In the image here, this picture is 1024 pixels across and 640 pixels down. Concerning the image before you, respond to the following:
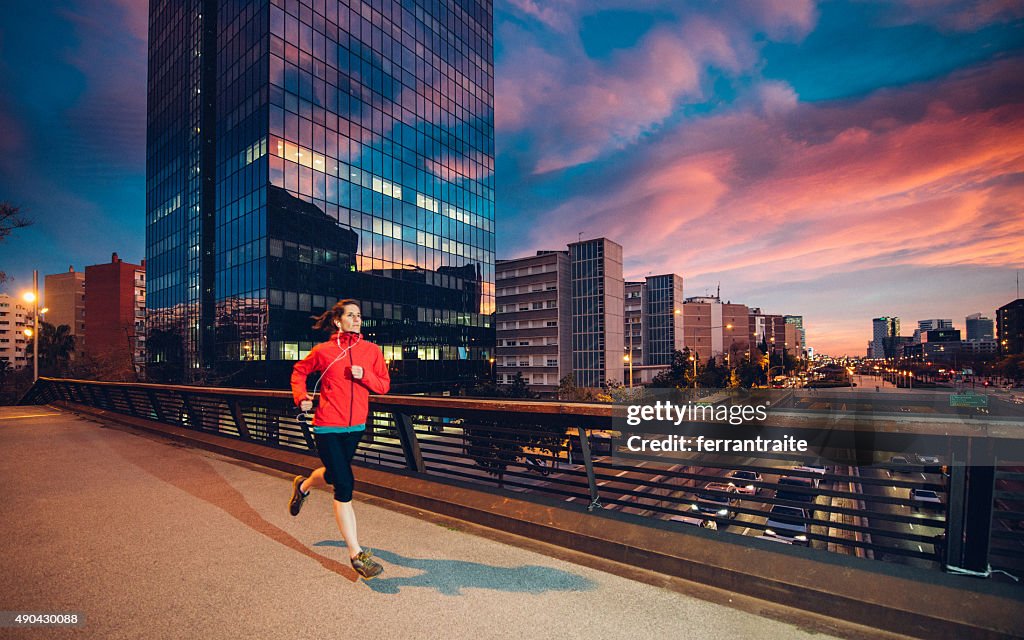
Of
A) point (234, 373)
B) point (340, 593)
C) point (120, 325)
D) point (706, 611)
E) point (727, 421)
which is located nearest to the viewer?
point (706, 611)

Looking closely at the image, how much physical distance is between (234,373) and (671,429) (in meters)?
38.5

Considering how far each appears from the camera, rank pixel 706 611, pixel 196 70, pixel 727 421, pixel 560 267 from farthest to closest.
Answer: pixel 560 267 → pixel 196 70 → pixel 727 421 → pixel 706 611

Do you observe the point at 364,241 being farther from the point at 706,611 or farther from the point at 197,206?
the point at 706,611

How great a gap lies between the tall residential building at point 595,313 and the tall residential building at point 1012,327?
13256 cm

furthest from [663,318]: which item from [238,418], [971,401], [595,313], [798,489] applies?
[798,489]

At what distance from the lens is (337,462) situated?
420 centimetres

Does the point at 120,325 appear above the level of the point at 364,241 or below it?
below

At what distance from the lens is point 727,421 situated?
4.19 metres

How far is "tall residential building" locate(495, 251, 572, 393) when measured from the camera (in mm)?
69688

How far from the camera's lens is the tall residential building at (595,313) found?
6969cm

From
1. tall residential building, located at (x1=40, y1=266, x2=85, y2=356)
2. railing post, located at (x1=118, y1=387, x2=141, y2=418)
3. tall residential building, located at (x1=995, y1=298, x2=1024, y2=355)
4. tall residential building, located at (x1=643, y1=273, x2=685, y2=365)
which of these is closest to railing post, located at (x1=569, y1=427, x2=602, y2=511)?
railing post, located at (x1=118, y1=387, x2=141, y2=418)

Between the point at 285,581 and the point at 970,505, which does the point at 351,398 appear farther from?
the point at 970,505

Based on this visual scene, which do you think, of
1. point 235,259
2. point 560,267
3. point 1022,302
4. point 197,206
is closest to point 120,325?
point 197,206

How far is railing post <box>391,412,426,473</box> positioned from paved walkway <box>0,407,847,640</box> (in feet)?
2.82
